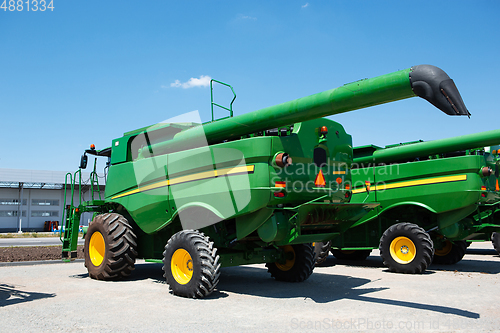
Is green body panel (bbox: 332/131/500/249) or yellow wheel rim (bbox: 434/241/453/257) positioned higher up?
green body panel (bbox: 332/131/500/249)

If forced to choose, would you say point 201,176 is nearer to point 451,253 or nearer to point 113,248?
point 113,248

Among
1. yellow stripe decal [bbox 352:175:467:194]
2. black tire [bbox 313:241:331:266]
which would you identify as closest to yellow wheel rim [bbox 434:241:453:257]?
yellow stripe decal [bbox 352:175:467:194]

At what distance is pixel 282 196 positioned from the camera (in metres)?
6.50

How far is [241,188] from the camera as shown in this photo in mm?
6496

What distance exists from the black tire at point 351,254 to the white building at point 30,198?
1097 inches

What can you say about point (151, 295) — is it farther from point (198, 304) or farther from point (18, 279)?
point (18, 279)

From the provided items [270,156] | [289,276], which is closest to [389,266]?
[289,276]

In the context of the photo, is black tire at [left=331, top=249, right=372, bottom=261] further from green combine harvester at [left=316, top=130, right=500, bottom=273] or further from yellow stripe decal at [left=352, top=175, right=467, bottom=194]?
yellow stripe decal at [left=352, top=175, right=467, bottom=194]

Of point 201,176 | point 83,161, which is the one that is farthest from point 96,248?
point 201,176

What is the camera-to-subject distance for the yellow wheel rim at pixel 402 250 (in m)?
9.83

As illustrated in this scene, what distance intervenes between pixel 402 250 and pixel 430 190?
160cm

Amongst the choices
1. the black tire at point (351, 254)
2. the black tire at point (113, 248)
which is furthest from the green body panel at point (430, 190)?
the black tire at point (113, 248)

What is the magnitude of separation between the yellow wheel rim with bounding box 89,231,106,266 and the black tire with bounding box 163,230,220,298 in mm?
2448

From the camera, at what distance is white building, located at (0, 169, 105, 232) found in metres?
36.2
